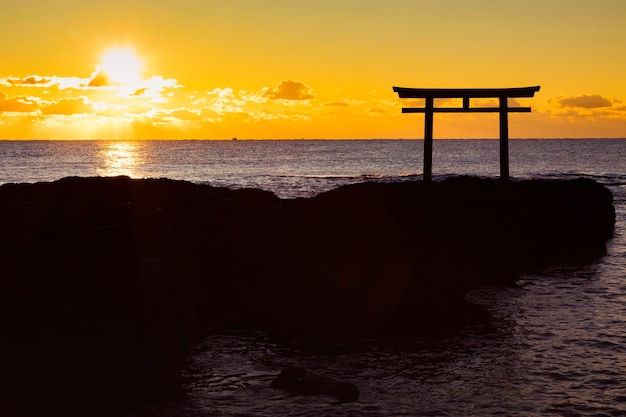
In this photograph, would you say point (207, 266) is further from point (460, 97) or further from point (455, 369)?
point (460, 97)

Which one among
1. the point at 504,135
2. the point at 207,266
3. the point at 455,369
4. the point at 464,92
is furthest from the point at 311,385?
the point at 504,135

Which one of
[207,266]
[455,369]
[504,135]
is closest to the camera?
[455,369]

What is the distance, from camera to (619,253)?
2664 centimetres

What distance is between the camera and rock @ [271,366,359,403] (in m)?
11.9

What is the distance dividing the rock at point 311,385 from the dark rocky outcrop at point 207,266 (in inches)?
73.3

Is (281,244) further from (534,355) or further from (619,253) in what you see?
(619,253)

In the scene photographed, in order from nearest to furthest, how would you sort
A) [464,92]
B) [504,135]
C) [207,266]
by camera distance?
1. [207,266]
2. [464,92]
3. [504,135]

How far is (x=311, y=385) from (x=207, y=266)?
5817mm

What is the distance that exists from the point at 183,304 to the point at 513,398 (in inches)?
244

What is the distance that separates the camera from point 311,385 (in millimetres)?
12211

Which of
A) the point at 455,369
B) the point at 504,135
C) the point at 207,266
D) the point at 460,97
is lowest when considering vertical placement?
the point at 455,369

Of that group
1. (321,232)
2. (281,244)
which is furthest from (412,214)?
(281,244)

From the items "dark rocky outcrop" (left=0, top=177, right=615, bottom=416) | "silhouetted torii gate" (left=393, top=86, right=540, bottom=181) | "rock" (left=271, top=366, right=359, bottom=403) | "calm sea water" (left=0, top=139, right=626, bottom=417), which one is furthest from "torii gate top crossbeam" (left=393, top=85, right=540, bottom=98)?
"rock" (left=271, top=366, right=359, bottom=403)

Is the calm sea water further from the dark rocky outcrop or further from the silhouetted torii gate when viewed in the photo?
the silhouetted torii gate
